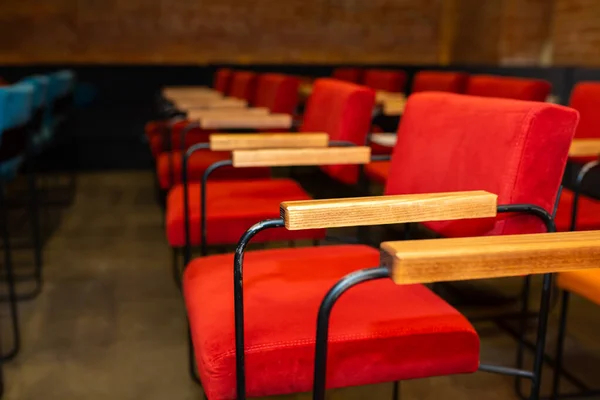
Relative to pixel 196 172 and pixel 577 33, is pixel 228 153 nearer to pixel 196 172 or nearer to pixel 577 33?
pixel 196 172

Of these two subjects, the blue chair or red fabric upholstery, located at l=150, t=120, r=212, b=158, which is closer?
the blue chair

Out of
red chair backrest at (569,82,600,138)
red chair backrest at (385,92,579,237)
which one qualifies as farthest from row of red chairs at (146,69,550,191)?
red chair backrest at (385,92,579,237)

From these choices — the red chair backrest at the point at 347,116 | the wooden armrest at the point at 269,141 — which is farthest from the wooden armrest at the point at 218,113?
the wooden armrest at the point at 269,141

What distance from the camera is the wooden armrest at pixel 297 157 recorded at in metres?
1.60

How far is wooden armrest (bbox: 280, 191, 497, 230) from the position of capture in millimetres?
951

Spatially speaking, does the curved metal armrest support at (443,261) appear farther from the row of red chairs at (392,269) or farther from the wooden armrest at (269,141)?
the wooden armrest at (269,141)

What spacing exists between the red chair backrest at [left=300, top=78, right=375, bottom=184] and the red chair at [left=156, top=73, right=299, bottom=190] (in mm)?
596

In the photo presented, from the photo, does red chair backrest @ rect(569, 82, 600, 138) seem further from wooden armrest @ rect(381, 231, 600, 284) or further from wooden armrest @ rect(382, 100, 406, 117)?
wooden armrest @ rect(381, 231, 600, 284)

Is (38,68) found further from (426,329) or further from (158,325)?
(426,329)

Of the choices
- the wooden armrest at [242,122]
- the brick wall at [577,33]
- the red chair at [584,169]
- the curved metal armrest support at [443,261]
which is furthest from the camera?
the brick wall at [577,33]

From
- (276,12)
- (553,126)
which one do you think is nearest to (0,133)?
(553,126)

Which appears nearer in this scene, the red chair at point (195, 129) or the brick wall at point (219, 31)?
the red chair at point (195, 129)

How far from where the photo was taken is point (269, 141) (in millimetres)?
1913

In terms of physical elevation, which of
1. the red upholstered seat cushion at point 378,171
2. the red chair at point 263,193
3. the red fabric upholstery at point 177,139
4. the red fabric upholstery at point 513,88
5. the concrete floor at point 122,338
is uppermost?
the red fabric upholstery at point 513,88
